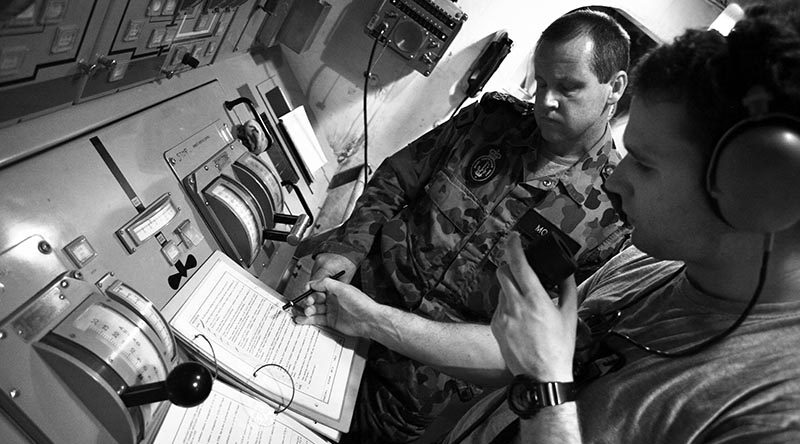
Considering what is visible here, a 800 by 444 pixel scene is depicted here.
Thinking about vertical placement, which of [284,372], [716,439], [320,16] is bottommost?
[716,439]

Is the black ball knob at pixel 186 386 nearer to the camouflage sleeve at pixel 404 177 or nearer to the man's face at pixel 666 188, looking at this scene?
the man's face at pixel 666 188

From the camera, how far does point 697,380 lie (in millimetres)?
703

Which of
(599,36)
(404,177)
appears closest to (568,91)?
(599,36)

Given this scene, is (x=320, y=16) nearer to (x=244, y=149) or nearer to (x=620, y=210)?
(x=244, y=149)

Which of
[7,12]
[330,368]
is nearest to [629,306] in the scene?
[330,368]

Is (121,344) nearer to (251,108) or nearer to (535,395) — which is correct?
(535,395)

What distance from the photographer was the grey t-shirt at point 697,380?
62 cm

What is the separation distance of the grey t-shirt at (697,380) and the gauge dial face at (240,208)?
757 millimetres

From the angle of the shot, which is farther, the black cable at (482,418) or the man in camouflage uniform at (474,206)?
the man in camouflage uniform at (474,206)

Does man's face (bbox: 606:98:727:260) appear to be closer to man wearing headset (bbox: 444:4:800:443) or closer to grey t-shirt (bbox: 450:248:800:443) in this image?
man wearing headset (bbox: 444:4:800:443)

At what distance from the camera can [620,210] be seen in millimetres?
854

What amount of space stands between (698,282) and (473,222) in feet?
2.55

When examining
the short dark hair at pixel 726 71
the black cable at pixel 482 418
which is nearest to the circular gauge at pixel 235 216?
the black cable at pixel 482 418

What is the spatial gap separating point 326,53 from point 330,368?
145cm
